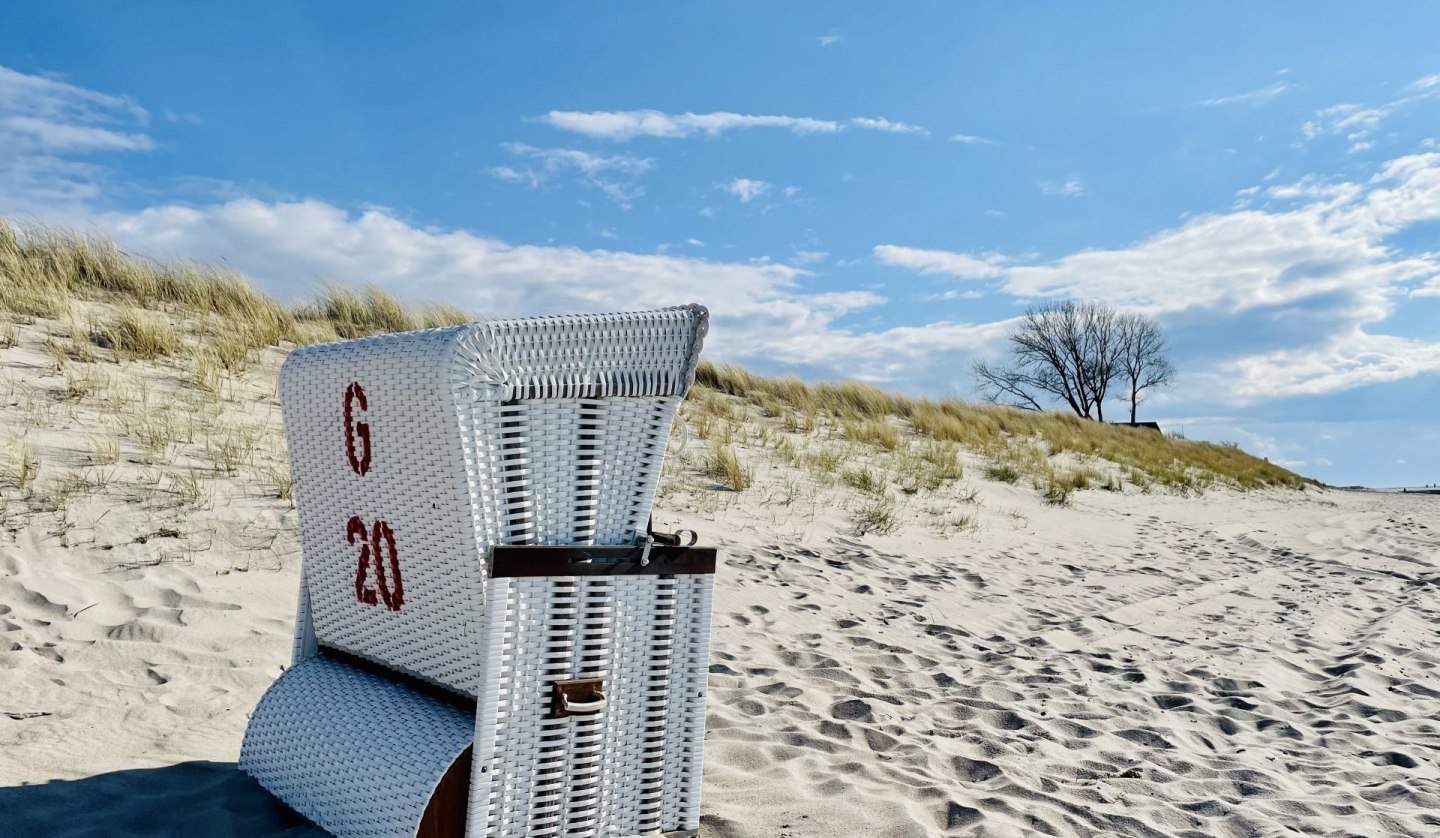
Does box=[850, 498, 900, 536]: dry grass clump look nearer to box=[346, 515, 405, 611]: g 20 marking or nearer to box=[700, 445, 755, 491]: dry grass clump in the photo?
box=[700, 445, 755, 491]: dry grass clump

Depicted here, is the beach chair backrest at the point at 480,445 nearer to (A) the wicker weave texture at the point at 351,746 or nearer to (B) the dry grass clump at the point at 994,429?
(A) the wicker weave texture at the point at 351,746

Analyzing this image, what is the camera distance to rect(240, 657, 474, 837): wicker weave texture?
2455 mm

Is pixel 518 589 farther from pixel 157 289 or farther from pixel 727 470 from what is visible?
pixel 157 289

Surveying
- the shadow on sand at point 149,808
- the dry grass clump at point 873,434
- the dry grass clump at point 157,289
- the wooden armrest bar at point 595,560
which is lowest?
the shadow on sand at point 149,808

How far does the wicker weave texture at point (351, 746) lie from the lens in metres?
2.46

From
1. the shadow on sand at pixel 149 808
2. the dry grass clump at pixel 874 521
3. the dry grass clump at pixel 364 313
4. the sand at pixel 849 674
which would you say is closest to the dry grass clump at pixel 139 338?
the sand at pixel 849 674

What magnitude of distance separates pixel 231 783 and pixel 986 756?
8.03ft

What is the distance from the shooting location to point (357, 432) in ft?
9.04

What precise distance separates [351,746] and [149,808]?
25.8 inches

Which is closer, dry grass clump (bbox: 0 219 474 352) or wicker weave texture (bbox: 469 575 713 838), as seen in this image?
wicker weave texture (bbox: 469 575 713 838)

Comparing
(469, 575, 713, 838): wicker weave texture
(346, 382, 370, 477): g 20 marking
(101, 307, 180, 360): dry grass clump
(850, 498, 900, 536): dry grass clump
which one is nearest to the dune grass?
(101, 307, 180, 360): dry grass clump

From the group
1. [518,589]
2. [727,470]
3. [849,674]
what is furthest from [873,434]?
[518,589]

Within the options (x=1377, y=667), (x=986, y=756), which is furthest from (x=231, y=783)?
(x=1377, y=667)

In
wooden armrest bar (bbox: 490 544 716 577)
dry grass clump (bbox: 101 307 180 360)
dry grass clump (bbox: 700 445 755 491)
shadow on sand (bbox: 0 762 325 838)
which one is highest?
dry grass clump (bbox: 101 307 180 360)
